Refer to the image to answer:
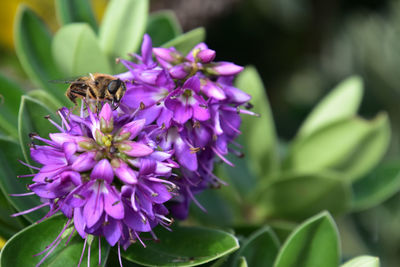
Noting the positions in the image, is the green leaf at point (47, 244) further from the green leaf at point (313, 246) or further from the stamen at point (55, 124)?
the green leaf at point (313, 246)

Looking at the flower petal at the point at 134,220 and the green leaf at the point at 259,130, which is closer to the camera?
the flower petal at the point at 134,220

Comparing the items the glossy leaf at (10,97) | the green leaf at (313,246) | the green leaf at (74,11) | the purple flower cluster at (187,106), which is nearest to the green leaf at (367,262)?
the green leaf at (313,246)

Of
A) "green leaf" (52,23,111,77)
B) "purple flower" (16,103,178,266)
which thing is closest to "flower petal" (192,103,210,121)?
"purple flower" (16,103,178,266)

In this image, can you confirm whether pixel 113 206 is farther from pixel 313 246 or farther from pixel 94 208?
pixel 313 246

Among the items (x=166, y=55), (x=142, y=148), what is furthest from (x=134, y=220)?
(x=166, y=55)

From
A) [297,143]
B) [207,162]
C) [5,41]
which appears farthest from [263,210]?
[5,41]

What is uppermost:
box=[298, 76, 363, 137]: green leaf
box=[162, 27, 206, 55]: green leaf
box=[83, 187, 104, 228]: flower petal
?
box=[162, 27, 206, 55]: green leaf

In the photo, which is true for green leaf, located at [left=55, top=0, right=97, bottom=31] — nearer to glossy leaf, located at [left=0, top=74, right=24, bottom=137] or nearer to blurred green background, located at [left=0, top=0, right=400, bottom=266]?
glossy leaf, located at [left=0, top=74, right=24, bottom=137]
